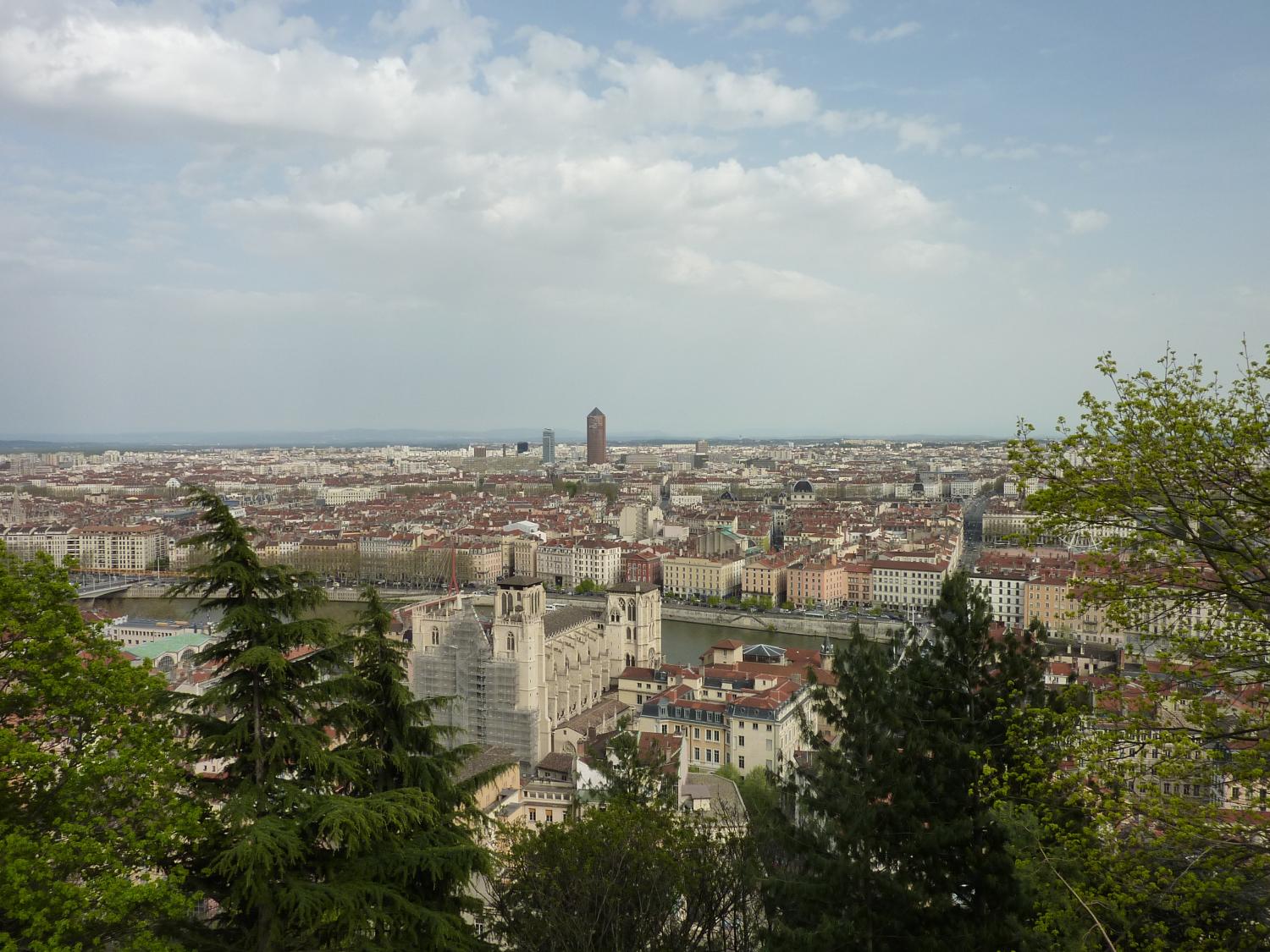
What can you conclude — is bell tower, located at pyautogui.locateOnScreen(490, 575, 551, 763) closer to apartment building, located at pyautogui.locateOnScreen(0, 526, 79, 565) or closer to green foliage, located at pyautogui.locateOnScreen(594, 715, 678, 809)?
green foliage, located at pyautogui.locateOnScreen(594, 715, 678, 809)

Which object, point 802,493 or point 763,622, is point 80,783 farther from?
point 802,493

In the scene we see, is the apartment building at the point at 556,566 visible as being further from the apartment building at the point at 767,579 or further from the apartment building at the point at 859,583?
the apartment building at the point at 859,583

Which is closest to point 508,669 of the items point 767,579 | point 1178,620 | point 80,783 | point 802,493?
point 80,783

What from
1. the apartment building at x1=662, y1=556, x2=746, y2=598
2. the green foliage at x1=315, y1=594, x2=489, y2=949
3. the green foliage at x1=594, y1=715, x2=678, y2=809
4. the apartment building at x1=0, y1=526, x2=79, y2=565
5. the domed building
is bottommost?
the apartment building at x1=662, y1=556, x2=746, y2=598

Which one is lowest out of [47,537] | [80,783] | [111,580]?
[111,580]

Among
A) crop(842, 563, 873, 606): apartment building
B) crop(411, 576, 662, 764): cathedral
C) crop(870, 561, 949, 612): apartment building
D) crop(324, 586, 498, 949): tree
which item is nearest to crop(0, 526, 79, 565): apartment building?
crop(411, 576, 662, 764): cathedral

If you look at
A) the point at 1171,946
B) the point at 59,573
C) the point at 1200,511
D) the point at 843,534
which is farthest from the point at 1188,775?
the point at 843,534

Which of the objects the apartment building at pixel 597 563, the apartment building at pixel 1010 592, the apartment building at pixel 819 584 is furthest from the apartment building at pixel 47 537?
the apartment building at pixel 1010 592

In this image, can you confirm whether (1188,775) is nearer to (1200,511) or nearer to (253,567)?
(1200,511)
